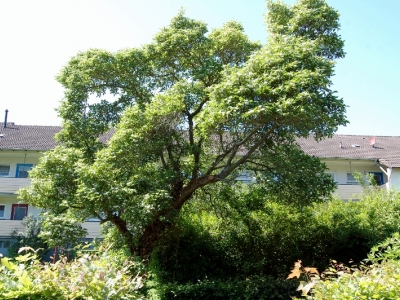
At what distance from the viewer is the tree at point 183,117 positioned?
921 cm

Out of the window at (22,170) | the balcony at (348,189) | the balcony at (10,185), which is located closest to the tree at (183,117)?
the balcony at (10,185)

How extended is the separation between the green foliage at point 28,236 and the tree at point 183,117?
36.3ft

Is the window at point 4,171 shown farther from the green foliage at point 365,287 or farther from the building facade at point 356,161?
the green foliage at point 365,287

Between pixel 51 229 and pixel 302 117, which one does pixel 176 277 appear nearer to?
pixel 51 229

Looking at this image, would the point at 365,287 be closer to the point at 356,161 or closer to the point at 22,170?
the point at 356,161

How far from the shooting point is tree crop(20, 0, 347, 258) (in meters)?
9.21

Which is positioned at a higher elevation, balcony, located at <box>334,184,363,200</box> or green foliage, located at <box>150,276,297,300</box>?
balcony, located at <box>334,184,363,200</box>

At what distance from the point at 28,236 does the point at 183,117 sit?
562 inches

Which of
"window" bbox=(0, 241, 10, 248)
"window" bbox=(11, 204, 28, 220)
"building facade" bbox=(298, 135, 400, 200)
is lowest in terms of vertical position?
"window" bbox=(0, 241, 10, 248)

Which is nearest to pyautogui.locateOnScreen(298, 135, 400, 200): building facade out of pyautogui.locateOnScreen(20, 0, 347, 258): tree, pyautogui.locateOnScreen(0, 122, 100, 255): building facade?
pyautogui.locateOnScreen(20, 0, 347, 258): tree

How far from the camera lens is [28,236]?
21344 mm

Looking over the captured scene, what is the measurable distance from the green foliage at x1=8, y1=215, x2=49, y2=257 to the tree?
435 inches

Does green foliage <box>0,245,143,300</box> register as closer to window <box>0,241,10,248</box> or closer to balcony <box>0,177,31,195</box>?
window <box>0,241,10,248</box>

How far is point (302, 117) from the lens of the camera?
8875 millimetres
